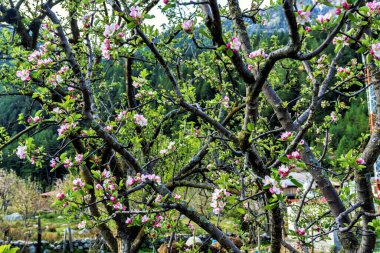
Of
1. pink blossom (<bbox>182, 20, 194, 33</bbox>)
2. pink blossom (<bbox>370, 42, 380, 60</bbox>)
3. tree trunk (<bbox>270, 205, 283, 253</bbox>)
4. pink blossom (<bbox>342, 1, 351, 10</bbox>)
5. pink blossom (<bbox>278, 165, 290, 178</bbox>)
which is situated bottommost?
tree trunk (<bbox>270, 205, 283, 253</bbox>)

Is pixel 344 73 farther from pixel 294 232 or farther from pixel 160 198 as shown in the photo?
pixel 160 198

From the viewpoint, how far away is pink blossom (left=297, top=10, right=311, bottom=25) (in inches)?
66.2

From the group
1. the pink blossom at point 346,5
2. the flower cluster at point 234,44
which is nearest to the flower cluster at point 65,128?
the flower cluster at point 234,44

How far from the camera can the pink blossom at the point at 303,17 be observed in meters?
1.68

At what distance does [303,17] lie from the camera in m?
1.70

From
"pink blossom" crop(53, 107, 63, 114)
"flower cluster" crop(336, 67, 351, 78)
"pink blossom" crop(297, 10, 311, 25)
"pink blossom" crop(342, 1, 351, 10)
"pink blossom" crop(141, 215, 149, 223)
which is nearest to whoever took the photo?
"pink blossom" crop(342, 1, 351, 10)

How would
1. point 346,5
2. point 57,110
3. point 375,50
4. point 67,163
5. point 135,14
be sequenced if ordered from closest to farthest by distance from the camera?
point 346,5, point 375,50, point 135,14, point 57,110, point 67,163

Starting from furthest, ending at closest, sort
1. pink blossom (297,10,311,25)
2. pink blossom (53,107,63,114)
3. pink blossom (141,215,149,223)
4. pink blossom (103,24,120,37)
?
pink blossom (141,215,149,223), pink blossom (53,107,63,114), pink blossom (103,24,120,37), pink blossom (297,10,311,25)

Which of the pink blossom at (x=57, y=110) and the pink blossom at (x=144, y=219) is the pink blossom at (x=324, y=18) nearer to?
the pink blossom at (x=57, y=110)

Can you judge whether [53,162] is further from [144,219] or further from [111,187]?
[144,219]

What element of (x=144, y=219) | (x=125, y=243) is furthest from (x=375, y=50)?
(x=125, y=243)

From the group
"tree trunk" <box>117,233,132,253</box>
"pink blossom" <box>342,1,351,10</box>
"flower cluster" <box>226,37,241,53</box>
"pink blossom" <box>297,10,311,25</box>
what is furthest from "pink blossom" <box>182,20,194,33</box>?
"tree trunk" <box>117,233,132,253</box>

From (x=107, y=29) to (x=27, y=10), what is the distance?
4289 mm

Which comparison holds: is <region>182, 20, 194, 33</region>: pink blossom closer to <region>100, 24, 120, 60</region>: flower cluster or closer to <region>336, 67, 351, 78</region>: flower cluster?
<region>100, 24, 120, 60</region>: flower cluster
